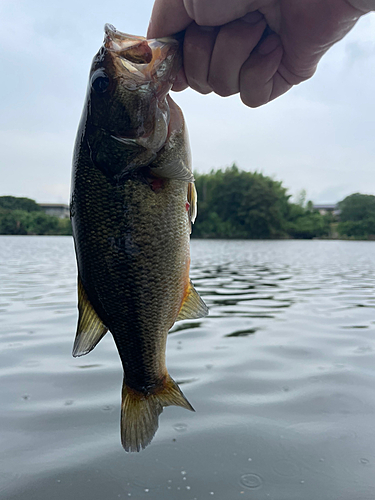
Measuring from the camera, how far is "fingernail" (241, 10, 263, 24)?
85.5 inches

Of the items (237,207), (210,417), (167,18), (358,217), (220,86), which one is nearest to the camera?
(167,18)

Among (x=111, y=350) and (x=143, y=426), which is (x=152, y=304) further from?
(x=111, y=350)

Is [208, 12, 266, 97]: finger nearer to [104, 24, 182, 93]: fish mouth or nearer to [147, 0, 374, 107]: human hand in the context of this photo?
[147, 0, 374, 107]: human hand

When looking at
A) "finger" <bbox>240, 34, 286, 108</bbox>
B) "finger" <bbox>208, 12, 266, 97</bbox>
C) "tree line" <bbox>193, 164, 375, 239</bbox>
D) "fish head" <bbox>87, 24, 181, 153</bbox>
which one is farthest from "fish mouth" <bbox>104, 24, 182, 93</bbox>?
"tree line" <bbox>193, 164, 375, 239</bbox>

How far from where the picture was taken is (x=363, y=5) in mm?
1958

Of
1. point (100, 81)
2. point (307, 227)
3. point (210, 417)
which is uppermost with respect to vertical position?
point (100, 81)

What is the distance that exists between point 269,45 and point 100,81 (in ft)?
3.32

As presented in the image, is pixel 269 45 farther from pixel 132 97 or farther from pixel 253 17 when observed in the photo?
pixel 132 97

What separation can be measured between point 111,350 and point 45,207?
354ft

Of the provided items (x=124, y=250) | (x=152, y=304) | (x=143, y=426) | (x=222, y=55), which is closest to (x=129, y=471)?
(x=143, y=426)

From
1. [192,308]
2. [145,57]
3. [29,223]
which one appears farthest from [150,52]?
[29,223]

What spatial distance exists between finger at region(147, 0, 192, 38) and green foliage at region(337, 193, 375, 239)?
82.2m

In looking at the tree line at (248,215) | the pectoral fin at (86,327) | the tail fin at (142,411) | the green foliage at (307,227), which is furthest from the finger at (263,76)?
the green foliage at (307,227)

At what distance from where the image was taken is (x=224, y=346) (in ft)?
18.6
